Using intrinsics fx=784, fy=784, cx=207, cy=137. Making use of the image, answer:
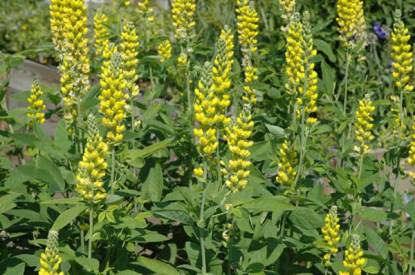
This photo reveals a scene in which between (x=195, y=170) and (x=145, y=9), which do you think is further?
(x=145, y=9)

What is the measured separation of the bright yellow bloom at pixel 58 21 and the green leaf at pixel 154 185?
84cm

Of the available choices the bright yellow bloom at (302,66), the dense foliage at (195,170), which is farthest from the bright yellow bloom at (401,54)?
the bright yellow bloom at (302,66)

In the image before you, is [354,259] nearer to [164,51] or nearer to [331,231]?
[331,231]

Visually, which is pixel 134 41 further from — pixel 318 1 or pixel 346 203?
pixel 318 1

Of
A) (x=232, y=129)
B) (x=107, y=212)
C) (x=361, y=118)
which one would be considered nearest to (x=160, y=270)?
(x=107, y=212)

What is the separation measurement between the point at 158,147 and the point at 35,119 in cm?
104

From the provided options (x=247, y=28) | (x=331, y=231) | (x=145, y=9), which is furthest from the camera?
(x=145, y=9)

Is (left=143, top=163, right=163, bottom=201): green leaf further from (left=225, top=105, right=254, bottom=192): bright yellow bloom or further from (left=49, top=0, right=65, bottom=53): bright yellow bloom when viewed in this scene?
(left=49, top=0, right=65, bottom=53): bright yellow bloom

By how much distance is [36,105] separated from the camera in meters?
3.97

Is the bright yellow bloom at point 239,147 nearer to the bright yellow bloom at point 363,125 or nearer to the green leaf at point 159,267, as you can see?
the green leaf at point 159,267

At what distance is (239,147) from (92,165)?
566mm

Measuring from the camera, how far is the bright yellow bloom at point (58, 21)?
375 centimetres

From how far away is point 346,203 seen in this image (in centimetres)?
364

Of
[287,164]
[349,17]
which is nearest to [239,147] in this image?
[287,164]
